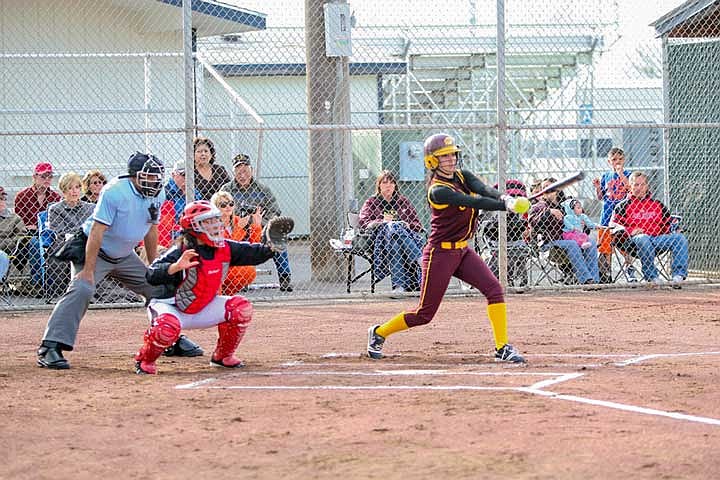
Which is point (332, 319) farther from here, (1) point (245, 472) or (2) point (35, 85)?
(2) point (35, 85)

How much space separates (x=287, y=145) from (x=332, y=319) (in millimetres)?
11606

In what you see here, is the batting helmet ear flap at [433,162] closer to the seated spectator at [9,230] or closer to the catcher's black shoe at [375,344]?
the catcher's black shoe at [375,344]

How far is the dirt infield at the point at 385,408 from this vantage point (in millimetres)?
4992

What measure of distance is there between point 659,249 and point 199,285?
7254mm

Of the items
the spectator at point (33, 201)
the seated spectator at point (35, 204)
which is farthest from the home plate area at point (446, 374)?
the spectator at point (33, 201)

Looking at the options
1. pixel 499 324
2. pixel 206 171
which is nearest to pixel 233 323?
pixel 499 324

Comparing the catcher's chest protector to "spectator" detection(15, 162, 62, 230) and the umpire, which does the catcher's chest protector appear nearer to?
the umpire

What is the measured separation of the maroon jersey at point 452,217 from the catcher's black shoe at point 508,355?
83 centimetres

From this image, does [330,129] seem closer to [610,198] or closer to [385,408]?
[610,198]

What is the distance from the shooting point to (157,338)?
25.3 feet

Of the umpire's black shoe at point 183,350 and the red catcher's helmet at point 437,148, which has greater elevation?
the red catcher's helmet at point 437,148

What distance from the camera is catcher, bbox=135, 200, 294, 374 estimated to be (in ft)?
25.7

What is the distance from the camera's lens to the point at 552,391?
262 inches

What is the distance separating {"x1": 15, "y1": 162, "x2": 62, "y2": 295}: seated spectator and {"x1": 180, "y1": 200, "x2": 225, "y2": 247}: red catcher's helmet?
5642mm
